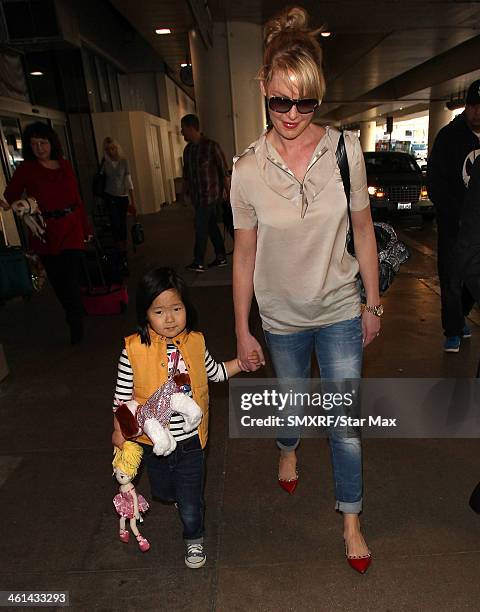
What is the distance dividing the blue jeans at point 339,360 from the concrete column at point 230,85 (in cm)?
736

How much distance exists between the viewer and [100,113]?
15.2 meters

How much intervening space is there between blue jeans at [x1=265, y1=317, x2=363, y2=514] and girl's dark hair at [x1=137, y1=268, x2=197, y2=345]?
472 millimetres

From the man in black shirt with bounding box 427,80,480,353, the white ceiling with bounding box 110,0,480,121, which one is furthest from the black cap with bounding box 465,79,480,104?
the white ceiling with bounding box 110,0,480,121

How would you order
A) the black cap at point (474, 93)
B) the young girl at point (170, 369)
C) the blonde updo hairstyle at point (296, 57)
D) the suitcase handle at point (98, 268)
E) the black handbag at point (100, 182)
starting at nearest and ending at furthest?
the blonde updo hairstyle at point (296, 57), the young girl at point (170, 369), the black cap at point (474, 93), the suitcase handle at point (98, 268), the black handbag at point (100, 182)

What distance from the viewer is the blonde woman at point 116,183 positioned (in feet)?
27.1

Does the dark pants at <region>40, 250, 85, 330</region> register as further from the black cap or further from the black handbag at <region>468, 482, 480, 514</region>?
the black handbag at <region>468, 482, 480, 514</region>

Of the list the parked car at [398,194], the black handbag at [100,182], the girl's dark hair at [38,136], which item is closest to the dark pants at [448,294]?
the girl's dark hair at [38,136]

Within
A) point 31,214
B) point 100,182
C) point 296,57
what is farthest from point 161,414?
point 100,182

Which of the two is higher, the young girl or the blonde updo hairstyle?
the blonde updo hairstyle

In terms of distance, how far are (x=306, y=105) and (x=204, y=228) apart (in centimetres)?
596

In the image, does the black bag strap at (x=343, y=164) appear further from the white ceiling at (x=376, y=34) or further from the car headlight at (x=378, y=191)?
the car headlight at (x=378, y=191)

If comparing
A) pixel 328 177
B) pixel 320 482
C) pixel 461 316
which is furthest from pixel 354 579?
pixel 461 316

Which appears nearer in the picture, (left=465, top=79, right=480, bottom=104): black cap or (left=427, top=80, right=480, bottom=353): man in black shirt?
(left=465, top=79, right=480, bottom=104): black cap

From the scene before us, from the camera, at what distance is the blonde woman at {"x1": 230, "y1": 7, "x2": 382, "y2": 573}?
1832 millimetres
